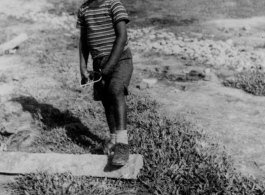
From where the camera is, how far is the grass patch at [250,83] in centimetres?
518

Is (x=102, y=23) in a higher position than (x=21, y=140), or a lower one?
higher

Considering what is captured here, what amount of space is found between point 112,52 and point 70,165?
1.12 m

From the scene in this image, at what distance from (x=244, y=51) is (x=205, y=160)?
3866 millimetres

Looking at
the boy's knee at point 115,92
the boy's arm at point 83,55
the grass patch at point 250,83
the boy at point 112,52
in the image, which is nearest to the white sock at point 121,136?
the boy at point 112,52

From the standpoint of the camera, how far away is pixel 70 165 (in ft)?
11.4

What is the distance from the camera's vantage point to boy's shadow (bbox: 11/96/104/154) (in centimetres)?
414

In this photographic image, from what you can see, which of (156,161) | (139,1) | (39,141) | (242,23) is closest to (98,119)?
(39,141)

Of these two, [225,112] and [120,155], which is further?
[225,112]

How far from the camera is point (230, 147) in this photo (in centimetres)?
381

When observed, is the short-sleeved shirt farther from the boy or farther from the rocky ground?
the rocky ground

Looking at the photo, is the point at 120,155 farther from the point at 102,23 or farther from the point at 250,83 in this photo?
the point at 250,83

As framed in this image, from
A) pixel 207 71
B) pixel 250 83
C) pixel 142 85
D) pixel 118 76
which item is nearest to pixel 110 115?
pixel 118 76

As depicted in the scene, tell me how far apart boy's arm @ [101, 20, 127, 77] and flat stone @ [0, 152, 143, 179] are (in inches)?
33.1

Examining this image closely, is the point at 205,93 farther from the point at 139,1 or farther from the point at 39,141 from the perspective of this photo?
the point at 139,1
